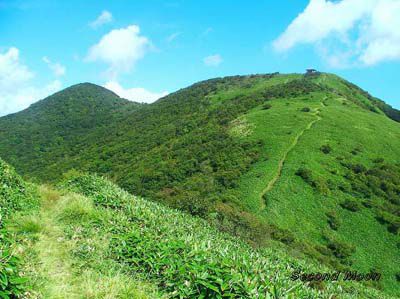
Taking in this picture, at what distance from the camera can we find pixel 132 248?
25.3 feet

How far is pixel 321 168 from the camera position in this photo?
60844 millimetres

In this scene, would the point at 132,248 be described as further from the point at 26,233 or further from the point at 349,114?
the point at 349,114

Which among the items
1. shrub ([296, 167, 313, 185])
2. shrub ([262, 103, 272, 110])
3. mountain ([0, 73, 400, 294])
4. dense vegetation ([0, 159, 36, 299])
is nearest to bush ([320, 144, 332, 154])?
mountain ([0, 73, 400, 294])

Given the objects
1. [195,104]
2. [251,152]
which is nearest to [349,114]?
[251,152]

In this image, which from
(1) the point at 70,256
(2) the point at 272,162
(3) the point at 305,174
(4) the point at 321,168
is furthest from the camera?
(2) the point at 272,162

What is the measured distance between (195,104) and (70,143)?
59388mm

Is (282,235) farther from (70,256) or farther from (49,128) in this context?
(49,128)

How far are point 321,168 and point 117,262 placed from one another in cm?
5883

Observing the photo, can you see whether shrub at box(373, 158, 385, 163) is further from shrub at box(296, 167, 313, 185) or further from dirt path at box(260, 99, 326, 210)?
shrub at box(296, 167, 313, 185)

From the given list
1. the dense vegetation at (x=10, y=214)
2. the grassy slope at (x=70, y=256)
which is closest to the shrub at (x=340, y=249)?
the grassy slope at (x=70, y=256)

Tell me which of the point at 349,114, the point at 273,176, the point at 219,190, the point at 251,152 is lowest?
the point at 219,190

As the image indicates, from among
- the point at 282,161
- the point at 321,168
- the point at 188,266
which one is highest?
the point at 282,161

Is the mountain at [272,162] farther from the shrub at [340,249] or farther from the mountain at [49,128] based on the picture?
the mountain at [49,128]

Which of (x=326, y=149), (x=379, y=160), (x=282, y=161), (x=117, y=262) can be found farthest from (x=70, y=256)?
(x=379, y=160)
